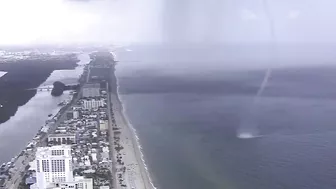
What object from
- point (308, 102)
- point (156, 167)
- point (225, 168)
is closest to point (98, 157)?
point (156, 167)

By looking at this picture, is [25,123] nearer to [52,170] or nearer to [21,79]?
[52,170]

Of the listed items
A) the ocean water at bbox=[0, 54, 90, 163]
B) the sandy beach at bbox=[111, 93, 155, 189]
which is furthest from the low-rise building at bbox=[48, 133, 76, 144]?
the sandy beach at bbox=[111, 93, 155, 189]

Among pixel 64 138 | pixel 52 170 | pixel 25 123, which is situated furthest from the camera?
pixel 25 123

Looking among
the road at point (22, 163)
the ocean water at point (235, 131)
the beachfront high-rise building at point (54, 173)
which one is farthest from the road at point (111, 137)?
the road at point (22, 163)

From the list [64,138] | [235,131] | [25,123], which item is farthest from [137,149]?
[25,123]

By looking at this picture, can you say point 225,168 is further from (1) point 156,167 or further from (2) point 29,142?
(2) point 29,142

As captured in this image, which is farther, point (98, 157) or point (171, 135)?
point (171, 135)

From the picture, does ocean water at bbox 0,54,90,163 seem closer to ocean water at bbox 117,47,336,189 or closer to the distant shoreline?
the distant shoreline
